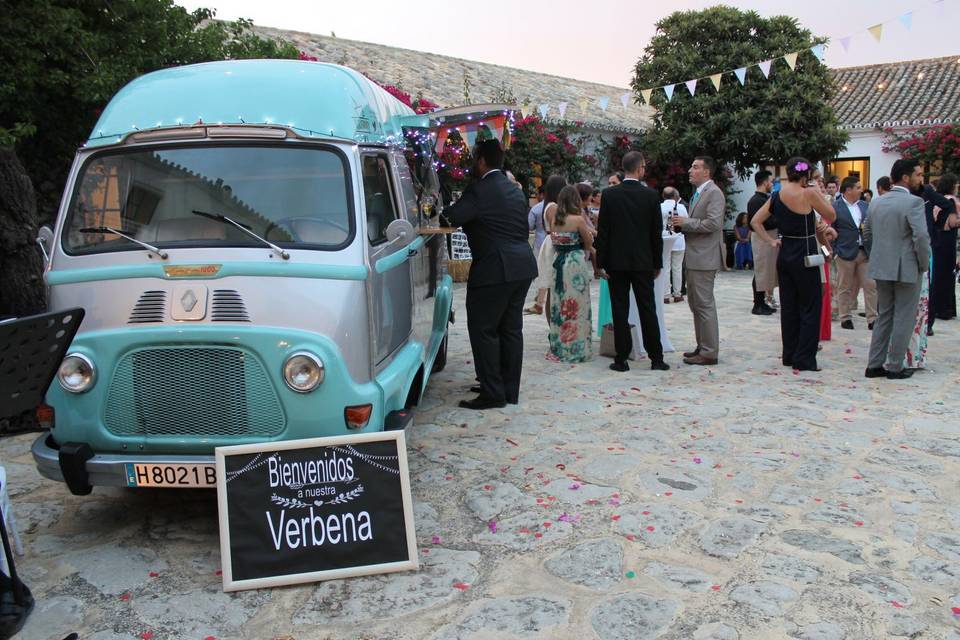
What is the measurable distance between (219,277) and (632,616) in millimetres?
2566

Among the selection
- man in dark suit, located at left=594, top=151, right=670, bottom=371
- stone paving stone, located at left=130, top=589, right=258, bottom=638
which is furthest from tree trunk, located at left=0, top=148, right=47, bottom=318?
man in dark suit, located at left=594, top=151, right=670, bottom=371

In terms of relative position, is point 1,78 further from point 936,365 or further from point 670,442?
point 936,365

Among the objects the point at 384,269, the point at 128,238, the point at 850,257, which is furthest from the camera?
the point at 850,257

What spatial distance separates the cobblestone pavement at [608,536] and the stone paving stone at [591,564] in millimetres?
12

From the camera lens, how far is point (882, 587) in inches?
147

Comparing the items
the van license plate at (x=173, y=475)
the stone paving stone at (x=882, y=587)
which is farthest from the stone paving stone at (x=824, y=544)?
the van license plate at (x=173, y=475)

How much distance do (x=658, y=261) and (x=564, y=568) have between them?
4.73 meters

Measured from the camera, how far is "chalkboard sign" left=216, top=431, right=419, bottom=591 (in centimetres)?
389

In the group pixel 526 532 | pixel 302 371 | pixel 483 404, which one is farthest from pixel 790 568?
pixel 483 404

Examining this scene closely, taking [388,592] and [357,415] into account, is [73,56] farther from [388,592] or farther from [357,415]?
[388,592]

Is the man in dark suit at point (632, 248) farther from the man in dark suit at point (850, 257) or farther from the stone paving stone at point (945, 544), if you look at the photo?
the stone paving stone at point (945, 544)

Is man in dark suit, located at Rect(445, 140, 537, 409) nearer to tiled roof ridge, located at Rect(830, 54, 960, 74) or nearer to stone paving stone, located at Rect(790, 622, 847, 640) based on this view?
stone paving stone, located at Rect(790, 622, 847, 640)

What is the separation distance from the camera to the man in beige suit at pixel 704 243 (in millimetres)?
8078

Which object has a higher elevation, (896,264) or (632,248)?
(632,248)
